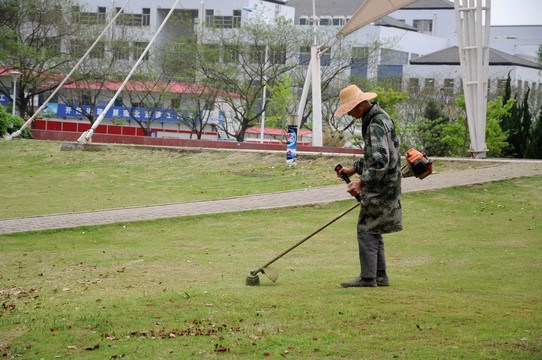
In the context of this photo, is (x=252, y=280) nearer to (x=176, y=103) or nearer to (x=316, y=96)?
(x=316, y=96)

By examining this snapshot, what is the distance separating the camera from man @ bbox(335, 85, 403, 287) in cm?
677

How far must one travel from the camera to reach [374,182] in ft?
22.3

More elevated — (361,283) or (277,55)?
(277,55)

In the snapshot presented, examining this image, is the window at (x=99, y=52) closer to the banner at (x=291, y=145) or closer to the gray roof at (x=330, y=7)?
the banner at (x=291, y=145)

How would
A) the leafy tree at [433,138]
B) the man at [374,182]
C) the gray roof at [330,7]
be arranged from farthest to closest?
the gray roof at [330,7] → the leafy tree at [433,138] → the man at [374,182]

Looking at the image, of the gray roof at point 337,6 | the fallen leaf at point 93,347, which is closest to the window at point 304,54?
the gray roof at point 337,6

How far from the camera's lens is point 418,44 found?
76500 mm

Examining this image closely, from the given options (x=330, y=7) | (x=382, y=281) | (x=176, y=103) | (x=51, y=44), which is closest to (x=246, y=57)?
(x=176, y=103)

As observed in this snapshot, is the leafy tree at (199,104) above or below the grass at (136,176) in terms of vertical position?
above

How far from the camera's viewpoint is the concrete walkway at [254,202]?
1434 cm

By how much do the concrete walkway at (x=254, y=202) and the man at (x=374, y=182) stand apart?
27.0ft

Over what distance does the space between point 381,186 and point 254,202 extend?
985 centimetres

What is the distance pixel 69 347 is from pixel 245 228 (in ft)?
27.7

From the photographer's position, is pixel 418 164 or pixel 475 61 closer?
pixel 418 164
